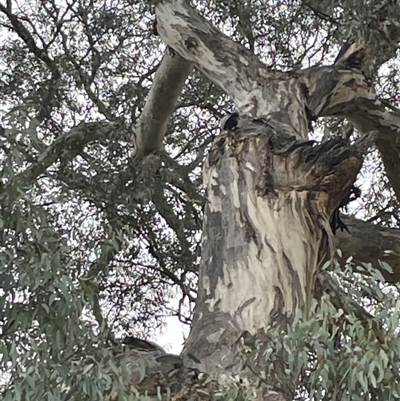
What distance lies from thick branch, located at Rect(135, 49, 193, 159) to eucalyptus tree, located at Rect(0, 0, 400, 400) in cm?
1

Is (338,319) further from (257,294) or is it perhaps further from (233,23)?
(233,23)

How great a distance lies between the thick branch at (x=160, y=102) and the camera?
385cm

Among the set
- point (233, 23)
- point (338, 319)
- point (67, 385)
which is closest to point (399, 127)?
point (233, 23)

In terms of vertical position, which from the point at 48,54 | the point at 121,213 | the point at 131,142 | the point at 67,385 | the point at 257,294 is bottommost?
the point at 67,385

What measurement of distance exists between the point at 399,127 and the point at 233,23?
120 centimetres

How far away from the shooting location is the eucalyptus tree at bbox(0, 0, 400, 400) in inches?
63.1

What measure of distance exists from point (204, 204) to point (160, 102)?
4.85 feet

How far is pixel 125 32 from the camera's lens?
4.67 meters

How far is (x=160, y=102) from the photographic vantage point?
403 centimetres

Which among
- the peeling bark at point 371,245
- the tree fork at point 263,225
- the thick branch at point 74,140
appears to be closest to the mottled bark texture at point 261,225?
the tree fork at point 263,225

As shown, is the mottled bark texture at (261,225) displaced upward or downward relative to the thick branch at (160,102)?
downward

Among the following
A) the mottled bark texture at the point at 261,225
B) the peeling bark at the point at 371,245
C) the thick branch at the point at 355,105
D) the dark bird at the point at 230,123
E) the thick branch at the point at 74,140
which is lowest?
the mottled bark texture at the point at 261,225

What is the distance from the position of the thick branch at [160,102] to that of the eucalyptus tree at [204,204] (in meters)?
0.01

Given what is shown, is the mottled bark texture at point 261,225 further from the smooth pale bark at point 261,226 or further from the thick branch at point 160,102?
the thick branch at point 160,102
